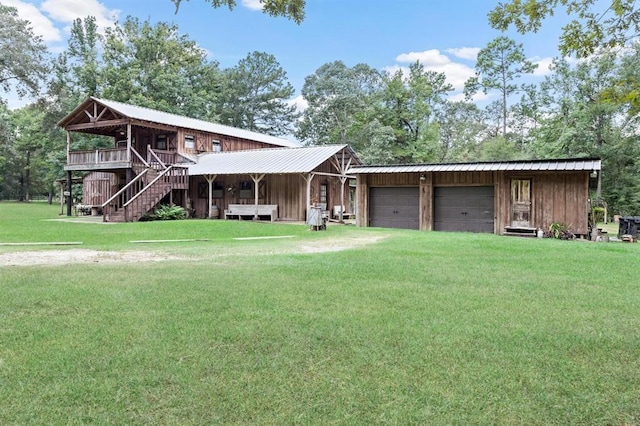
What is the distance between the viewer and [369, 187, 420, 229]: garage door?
1788 centimetres

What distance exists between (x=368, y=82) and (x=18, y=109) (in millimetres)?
40830

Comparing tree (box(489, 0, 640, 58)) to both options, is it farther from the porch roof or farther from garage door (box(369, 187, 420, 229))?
the porch roof

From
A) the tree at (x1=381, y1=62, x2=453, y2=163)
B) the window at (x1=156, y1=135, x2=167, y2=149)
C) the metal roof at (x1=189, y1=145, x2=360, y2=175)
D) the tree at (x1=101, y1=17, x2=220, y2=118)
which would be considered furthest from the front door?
the tree at (x1=101, y1=17, x2=220, y2=118)

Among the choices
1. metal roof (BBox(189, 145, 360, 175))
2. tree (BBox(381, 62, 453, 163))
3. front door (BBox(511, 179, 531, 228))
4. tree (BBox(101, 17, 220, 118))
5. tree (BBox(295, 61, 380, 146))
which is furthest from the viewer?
tree (BBox(295, 61, 380, 146))

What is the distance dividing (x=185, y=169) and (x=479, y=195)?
14225mm

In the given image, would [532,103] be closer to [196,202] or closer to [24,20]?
[196,202]

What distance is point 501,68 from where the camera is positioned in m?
36.7

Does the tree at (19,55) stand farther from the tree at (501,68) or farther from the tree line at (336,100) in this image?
the tree at (501,68)

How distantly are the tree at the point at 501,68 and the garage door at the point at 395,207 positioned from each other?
23013 millimetres

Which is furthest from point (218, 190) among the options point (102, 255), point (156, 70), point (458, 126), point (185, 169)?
point (458, 126)

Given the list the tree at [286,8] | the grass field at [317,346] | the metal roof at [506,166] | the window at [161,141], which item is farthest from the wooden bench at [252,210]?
the tree at [286,8]

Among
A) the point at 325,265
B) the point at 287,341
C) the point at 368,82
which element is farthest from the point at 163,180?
the point at 368,82

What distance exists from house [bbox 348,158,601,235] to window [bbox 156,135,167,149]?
12.7 metres

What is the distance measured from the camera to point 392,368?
3148mm
